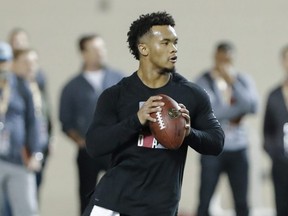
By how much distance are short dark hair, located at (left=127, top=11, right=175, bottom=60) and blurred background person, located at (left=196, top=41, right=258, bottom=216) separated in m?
3.42

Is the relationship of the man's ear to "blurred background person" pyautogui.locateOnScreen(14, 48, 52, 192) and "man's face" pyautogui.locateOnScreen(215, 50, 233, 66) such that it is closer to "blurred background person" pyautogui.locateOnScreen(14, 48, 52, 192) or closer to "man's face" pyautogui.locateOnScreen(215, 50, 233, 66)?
"blurred background person" pyautogui.locateOnScreen(14, 48, 52, 192)

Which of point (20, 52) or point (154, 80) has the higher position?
point (20, 52)

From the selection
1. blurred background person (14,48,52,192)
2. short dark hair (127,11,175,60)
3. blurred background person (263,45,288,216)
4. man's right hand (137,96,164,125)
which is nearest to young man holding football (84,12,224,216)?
short dark hair (127,11,175,60)

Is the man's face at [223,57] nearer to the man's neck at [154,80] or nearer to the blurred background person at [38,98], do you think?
the blurred background person at [38,98]

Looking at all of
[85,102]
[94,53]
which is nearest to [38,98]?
[85,102]

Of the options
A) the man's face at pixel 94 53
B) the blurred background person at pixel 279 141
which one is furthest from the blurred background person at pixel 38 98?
the blurred background person at pixel 279 141

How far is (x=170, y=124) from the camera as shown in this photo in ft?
17.2

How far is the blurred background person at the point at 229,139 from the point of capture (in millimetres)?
8992

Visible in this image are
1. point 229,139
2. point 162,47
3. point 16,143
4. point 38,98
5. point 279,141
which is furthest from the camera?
point 38,98

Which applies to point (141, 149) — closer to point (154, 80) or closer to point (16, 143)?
point (154, 80)

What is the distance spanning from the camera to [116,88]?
18.0 feet

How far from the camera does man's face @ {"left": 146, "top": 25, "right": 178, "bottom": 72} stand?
5418mm

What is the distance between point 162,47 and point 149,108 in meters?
0.38

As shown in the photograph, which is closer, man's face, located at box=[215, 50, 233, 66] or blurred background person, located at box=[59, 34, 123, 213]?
blurred background person, located at box=[59, 34, 123, 213]
